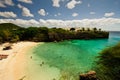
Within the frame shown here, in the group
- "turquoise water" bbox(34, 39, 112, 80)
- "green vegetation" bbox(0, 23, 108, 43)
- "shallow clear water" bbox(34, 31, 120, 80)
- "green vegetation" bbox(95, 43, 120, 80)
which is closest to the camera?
"green vegetation" bbox(95, 43, 120, 80)

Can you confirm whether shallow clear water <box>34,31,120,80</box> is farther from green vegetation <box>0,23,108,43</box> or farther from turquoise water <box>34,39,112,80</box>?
green vegetation <box>0,23,108,43</box>

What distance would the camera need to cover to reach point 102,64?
12984 mm

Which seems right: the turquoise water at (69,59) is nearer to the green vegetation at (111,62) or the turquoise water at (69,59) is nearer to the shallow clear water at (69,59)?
the shallow clear water at (69,59)

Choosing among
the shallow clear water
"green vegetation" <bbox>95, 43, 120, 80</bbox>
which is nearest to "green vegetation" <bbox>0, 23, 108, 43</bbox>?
the shallow clear water

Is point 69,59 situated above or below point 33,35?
below

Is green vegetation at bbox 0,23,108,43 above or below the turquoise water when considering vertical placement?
above

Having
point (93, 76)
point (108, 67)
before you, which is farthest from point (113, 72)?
point (93, 76)

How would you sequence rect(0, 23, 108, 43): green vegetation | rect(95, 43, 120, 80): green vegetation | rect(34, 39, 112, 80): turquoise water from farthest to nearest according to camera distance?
rect(0, 23, 108, 43): green vegetation → rect(34, 39, 112, 80): turquoise water → rect(95, 43, 120, 80): green vegetation

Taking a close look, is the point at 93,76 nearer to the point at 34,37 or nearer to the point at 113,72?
the point at 113,72

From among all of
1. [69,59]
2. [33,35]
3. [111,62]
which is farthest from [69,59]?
[33,35]

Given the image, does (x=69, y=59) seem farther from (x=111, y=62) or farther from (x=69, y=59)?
(x=111, y=62)

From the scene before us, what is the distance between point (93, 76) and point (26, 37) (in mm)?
59371

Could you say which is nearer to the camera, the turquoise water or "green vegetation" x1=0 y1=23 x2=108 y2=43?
the turquoise water

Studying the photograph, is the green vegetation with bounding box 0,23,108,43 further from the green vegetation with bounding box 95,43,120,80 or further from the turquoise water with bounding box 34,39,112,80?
the green vegetation with bounding box 95,43,120,80
